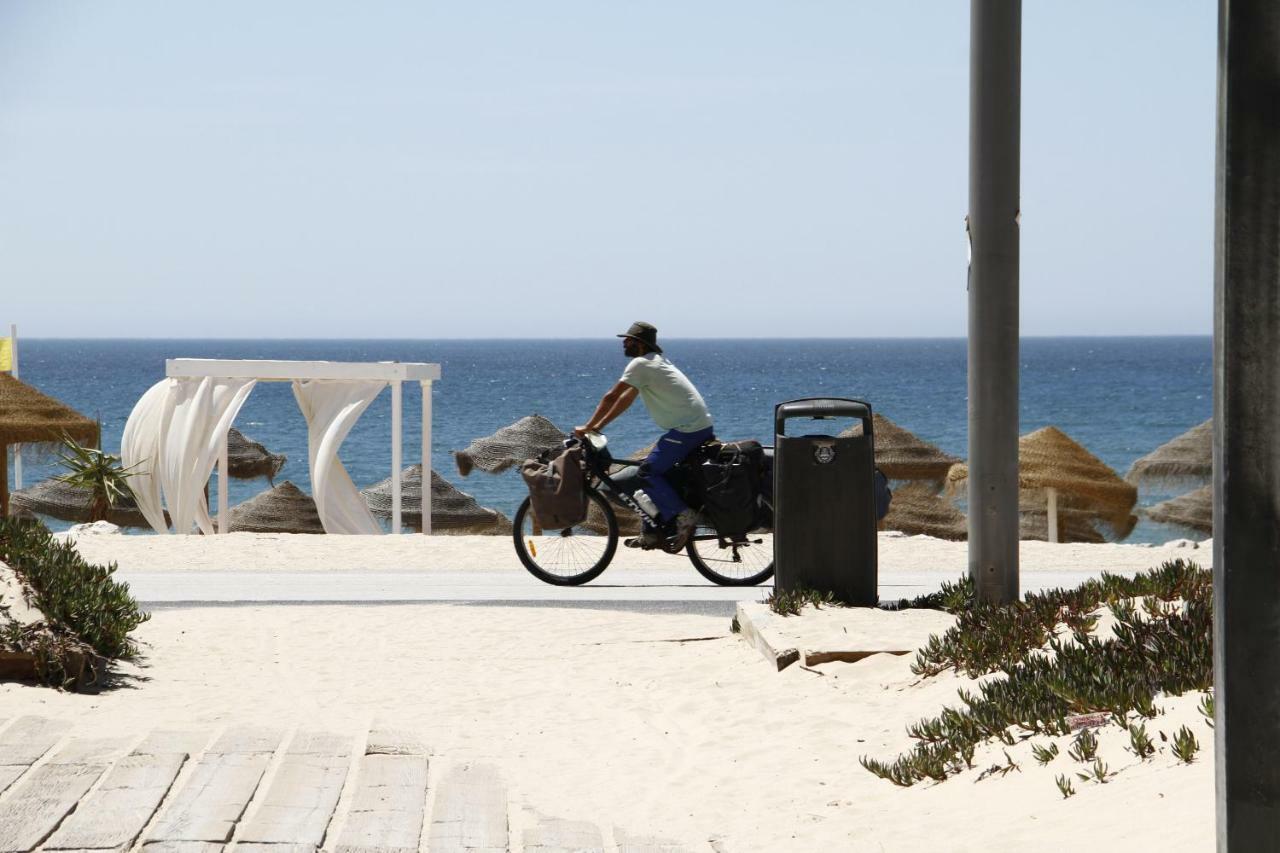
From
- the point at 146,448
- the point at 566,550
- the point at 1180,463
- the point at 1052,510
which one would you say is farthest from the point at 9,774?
the point at 1180,463

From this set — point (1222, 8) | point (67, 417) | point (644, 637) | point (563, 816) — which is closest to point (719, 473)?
point (644, 637)

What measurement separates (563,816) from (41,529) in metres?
4.87

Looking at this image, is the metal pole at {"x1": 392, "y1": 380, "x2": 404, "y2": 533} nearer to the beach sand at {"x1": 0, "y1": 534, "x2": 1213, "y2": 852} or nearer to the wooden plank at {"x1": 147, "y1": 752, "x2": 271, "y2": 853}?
the beach sand at {"x1": 0, "y1": 534, "x2": 1213, "y2": 852}

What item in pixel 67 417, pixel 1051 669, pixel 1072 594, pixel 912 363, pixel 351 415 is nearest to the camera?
pixel 1051 669

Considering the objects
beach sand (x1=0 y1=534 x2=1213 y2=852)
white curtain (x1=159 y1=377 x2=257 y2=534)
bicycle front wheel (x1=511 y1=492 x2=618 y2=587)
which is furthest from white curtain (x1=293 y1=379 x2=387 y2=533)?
beach sand (x1=0 y1=534 x2=1213 y2=852)

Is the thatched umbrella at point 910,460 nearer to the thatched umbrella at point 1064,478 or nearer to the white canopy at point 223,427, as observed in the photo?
the thatched umbrella at point 1064,478

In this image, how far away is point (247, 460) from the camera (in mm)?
22656

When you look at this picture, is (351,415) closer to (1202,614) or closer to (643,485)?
(643,485)

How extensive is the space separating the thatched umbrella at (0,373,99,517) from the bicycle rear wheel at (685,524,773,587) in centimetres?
924

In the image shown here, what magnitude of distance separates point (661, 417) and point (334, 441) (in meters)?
6.81

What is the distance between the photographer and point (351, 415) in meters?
15.3

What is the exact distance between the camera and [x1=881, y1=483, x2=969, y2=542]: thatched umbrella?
707 inches

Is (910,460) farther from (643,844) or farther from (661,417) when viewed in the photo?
(643,844)

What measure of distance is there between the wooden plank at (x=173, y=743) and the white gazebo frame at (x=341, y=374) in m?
9.03
